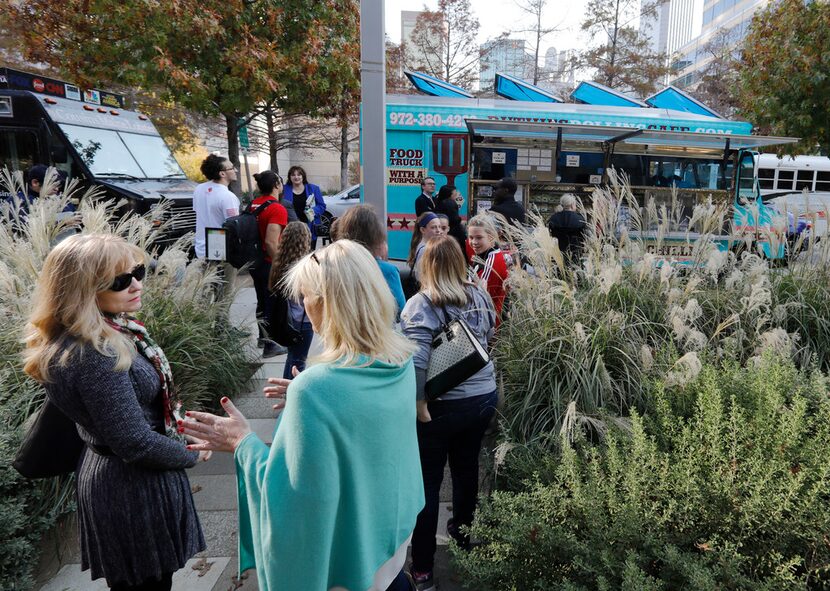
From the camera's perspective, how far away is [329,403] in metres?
1.38

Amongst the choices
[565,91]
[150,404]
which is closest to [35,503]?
[150,404]

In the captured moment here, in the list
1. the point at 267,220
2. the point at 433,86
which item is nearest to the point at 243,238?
the point at 267,220

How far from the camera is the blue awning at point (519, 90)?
13.4 metres

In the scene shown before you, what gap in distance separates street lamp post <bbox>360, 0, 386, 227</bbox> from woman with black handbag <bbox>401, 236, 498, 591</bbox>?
1.46m

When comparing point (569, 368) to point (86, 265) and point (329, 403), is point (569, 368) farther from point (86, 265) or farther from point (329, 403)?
point (86, 265)

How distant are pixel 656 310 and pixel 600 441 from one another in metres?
1.27

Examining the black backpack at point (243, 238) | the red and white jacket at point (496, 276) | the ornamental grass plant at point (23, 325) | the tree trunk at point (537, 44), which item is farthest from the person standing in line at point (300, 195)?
the tree trunk at point (537, 44)

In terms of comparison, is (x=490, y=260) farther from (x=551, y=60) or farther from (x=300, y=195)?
(x=551, y=60)

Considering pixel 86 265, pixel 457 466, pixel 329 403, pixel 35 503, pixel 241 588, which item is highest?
pixel 86 265

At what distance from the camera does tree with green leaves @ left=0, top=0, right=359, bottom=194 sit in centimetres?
955

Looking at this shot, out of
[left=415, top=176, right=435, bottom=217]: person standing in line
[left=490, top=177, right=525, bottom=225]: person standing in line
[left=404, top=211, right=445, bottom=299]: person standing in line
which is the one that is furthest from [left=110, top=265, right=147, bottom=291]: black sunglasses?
[left=415, top=176, right=435, bottom=217]: person standing in line

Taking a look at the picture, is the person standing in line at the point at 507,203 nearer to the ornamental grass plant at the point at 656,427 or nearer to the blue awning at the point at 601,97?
the ornamental grass plant at the point at 656,427

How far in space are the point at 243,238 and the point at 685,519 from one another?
4.61 metres

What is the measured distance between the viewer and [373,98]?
4242 millimetres
